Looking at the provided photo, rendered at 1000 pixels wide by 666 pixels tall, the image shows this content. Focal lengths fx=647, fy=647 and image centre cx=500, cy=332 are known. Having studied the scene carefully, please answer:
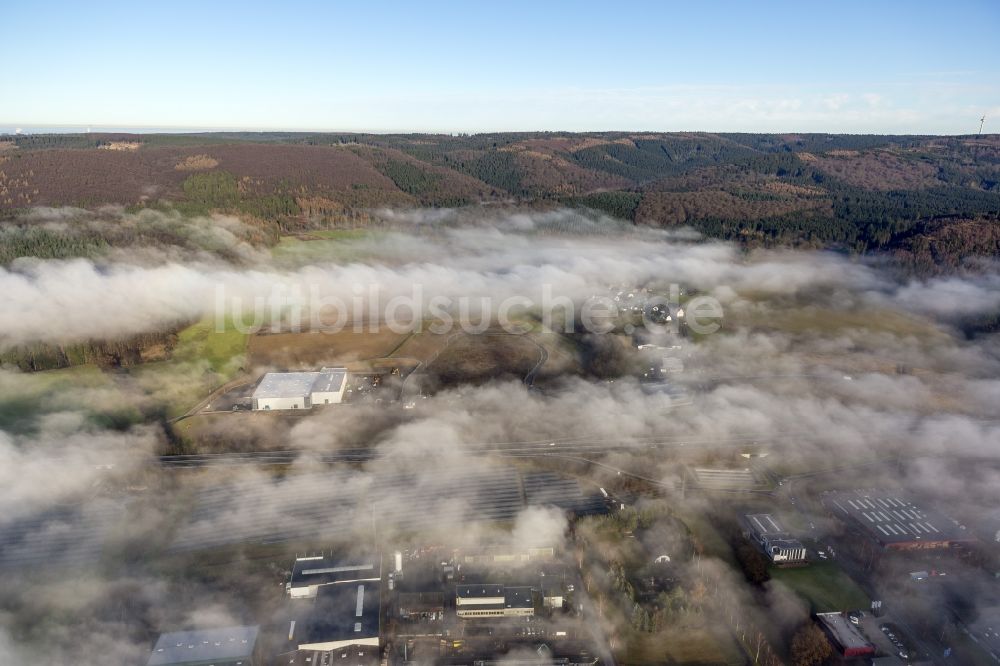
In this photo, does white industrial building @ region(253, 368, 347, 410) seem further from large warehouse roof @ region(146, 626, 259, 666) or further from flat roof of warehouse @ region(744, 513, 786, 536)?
flat roof of warehouse @ region(744, 513, 786, 536)

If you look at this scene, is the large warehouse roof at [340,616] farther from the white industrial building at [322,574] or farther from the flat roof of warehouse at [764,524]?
the flat roof of warehouse at [764,524]

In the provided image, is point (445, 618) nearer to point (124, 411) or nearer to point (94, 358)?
point (124, 411)

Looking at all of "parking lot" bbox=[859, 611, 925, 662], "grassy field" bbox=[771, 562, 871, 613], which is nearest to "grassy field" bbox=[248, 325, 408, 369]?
"grassy field" bbox=[771, 562, 871, 613]

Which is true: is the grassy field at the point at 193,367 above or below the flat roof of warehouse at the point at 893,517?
above

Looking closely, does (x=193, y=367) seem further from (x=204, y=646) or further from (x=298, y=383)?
(x=204, y=646)

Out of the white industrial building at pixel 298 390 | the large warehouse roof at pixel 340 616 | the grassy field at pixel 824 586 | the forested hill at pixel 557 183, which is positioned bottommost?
the grassy field at pixel 824 586

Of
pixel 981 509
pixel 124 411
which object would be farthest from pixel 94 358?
pixel 981 509

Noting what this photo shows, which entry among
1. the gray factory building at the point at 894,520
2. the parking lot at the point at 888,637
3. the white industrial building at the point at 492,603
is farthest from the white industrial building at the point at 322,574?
the gray factory building at the point at 894,520
